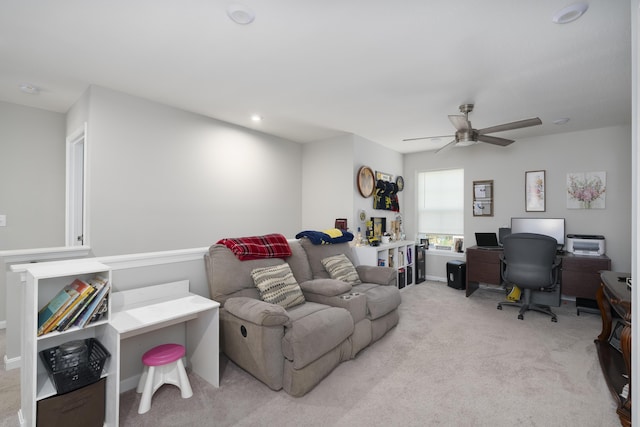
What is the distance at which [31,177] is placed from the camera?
338 cm

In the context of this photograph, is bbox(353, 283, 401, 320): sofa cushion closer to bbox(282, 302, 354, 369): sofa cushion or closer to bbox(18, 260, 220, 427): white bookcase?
bbox(282, 302, 354, 369): sofa cushion

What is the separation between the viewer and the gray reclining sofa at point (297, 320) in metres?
2.05

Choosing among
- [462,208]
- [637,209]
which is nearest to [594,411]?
[637,209]

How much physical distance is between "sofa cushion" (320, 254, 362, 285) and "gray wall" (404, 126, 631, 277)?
2.65 metres

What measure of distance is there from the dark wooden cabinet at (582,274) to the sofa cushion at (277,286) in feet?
11.4

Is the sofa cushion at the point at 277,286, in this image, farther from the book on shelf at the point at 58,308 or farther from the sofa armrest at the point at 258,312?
the book on shelf at the point at 58,308

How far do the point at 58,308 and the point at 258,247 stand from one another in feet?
4.55

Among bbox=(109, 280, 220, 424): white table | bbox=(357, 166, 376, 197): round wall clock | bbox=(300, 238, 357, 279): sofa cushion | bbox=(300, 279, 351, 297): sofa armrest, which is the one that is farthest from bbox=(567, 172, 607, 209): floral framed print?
bbox=(109, 280, 220, 424): white table

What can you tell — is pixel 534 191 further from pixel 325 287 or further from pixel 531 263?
pixel 325 287

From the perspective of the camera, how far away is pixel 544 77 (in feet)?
8.30

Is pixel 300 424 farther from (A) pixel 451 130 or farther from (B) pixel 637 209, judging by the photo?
(A) pixel 451 130

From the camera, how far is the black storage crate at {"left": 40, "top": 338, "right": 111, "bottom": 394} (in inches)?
61.1

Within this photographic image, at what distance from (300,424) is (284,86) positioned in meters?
2.61

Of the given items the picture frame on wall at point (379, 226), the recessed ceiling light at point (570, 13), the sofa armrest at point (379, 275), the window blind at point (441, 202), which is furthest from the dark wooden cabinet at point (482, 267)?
the recessed ceiling light at point (570, 13)
